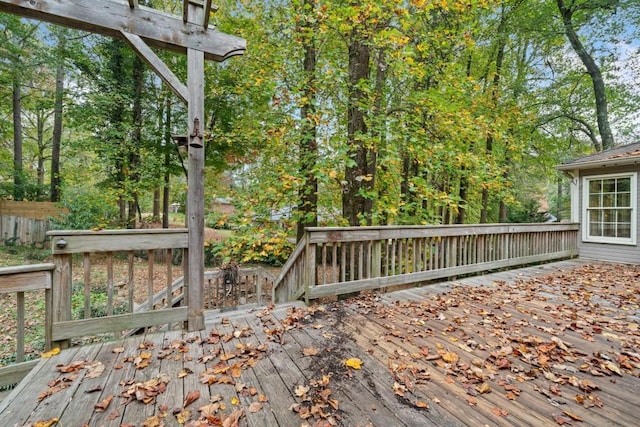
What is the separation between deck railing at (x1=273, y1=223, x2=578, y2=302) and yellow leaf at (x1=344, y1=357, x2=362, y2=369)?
128cm

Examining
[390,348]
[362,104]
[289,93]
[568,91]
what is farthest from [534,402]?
[568,91]

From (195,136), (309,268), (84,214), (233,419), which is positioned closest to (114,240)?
(195,136)

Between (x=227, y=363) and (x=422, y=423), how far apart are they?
54.8 inches

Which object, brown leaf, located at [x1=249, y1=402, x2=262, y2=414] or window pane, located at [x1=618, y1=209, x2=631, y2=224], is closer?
brown leaf, located at [x1=249, y1=402, x2=262, y2=414]

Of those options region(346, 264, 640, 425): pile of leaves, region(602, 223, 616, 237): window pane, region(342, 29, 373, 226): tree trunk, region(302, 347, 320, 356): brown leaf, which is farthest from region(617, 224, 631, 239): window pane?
region(302, 347, 320, 356): brown leaf

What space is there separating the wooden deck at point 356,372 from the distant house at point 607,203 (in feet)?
14.5

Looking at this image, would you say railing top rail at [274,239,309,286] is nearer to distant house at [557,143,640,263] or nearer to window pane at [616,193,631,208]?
distant house at [557,143,640,263]

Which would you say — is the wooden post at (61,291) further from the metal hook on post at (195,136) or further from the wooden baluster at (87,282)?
the metal hook on post at (195,136)

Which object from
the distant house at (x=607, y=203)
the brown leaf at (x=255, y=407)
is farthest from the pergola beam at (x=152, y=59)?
the distant house at (x=607, y=203)

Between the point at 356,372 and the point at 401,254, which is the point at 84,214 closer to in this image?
the point at 401,254

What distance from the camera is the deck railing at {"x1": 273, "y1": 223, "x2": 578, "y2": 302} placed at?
3.58m

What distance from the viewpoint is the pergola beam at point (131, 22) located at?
2232 millimetres

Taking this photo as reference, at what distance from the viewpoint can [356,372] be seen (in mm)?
2084

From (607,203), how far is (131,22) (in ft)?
30.8
